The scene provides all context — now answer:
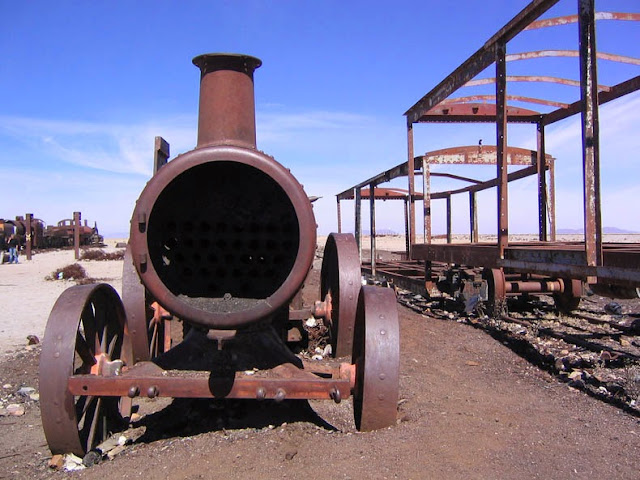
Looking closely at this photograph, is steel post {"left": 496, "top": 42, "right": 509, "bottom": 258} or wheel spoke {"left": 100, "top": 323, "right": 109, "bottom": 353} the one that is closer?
wheel spoke {"left": 100, "top": 323, "right": 109, "bottom": 353}

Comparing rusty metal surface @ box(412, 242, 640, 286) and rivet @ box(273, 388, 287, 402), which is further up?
rusty metal surface @ box(412, 242, 640, 286)

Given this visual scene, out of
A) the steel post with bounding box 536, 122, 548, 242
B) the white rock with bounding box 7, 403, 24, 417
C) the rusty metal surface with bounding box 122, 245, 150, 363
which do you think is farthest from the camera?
the steel post with bounding box 536, 122, 548, 242

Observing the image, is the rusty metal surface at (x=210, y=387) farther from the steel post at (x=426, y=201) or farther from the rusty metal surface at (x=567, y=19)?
the steel post at (x=426, y=201)

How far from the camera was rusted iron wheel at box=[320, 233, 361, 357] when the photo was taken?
15.1ft

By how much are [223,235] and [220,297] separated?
38 cm

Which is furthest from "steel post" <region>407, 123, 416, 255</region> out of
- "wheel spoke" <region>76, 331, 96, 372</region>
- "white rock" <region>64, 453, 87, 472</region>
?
"white rock" <region>64, 453, 87, 472</region>

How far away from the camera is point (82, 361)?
3.28m

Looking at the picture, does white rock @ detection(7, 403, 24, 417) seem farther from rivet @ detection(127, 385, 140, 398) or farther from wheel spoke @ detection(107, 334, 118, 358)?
rivet @ detection(127, 385, 140, 398)

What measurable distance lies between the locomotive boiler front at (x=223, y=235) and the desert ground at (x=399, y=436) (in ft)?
2.54

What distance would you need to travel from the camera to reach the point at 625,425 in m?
3.59

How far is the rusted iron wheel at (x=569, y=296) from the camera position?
25.1 ft

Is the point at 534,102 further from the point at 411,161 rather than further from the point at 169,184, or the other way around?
the point at 169,184

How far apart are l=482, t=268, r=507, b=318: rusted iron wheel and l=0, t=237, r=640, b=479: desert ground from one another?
89.5 inches

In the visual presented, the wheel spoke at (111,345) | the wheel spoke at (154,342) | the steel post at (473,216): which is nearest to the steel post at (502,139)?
the wheel spoke at (154,342)
